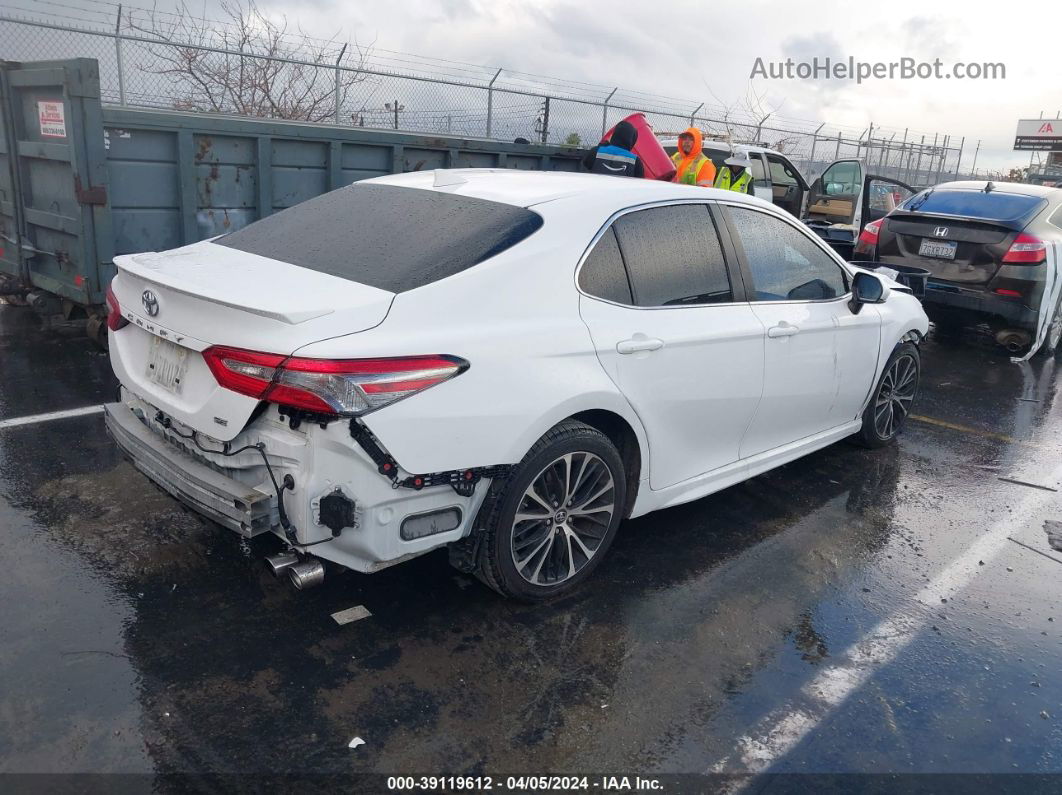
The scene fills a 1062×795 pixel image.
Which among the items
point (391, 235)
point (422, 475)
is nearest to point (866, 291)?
point (391, 235)

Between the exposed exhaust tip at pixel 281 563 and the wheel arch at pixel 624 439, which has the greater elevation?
the wheel arch at pixel 624 439

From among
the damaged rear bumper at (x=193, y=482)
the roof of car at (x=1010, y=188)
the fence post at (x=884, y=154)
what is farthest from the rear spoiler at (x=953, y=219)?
the fence post at (x=884, y=154)

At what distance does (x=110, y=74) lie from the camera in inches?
438

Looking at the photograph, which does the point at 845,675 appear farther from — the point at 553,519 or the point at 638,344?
the point at 638,344

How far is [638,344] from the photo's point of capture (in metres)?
3.60

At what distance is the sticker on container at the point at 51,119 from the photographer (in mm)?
6270

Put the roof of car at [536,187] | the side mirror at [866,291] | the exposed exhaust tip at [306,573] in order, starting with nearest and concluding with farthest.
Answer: the exposed exhaust tip at [306,573], the roof of car at [536,187], the side mirror at [866,291]

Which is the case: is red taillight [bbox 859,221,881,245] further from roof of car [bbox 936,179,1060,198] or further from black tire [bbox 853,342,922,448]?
black tire [bbox 853,342,922,448]

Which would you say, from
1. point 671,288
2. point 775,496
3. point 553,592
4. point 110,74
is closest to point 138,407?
point 553,592

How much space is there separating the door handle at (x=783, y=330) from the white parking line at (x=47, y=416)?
4245mm

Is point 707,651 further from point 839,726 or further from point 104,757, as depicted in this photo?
point 104,757

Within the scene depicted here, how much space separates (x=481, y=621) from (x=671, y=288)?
1.69 metres

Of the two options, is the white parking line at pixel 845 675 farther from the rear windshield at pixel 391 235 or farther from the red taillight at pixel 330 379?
the rear windshield at pixel 391 235

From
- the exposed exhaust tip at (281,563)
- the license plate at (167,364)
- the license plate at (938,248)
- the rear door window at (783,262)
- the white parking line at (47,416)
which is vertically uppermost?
the rear door window at (783,262)
